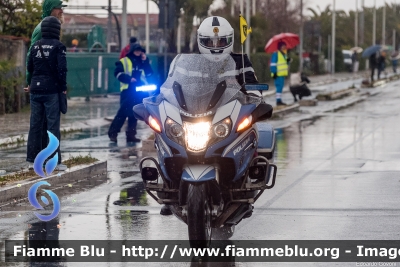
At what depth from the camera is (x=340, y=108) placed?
2853 cm

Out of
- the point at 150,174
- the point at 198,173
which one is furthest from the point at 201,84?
the point at 150,174

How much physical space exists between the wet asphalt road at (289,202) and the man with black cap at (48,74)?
3.24 feet

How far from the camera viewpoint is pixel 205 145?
796 cm

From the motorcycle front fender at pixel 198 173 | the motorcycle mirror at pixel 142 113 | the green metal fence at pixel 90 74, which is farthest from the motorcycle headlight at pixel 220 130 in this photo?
the green metal fence at pixel 90 74

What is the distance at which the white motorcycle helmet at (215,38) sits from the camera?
8945 millimetres

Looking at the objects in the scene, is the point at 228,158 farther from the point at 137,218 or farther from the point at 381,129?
the point at 381,129

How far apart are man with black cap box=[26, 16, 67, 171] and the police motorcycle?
3619 mm

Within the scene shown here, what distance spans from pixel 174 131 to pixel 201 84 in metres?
0.47

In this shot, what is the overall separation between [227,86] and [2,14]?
17373 millimetres

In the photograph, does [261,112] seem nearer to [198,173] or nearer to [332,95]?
[198,173]

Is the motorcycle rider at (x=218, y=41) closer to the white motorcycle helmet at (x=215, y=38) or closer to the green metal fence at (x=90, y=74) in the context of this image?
the white motorcycle helmet at (x=215, y=38)

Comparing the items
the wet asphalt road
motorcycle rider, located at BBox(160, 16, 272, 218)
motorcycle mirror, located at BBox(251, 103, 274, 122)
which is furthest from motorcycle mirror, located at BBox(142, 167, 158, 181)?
→ motorcycle mirror, located at BBox(251, 103, 274, 122)

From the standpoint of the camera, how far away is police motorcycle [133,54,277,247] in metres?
7.92

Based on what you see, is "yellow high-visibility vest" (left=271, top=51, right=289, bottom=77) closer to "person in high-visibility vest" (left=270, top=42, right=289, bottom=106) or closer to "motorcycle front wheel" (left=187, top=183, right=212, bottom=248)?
"person in high-visibility vest" (left=270, top=42, right=289, bottom=106)
